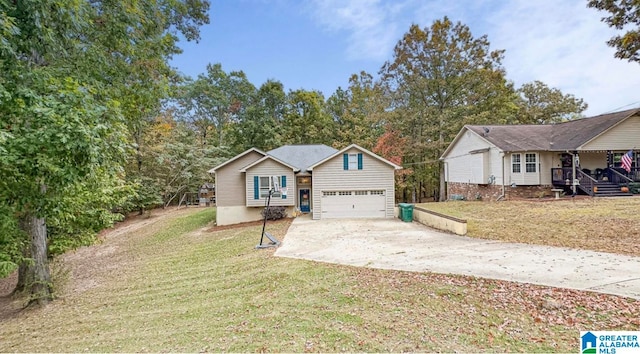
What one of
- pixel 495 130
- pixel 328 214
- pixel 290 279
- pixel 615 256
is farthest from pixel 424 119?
pixel 290 279

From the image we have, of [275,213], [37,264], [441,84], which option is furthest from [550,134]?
[37,264]

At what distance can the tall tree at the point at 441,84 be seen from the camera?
25328 mm

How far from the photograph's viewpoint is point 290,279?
7.22 metres

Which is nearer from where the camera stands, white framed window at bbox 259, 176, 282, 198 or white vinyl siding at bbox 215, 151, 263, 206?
white framed window at bbox 259, 176, 282, 198

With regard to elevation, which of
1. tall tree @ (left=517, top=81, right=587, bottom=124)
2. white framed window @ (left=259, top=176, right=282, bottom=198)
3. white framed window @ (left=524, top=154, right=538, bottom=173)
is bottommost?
white framed window @ (left=259, top=176, right=282, bottom=198)

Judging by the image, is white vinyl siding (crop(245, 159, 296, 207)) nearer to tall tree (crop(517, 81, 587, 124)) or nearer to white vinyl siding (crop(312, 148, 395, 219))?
white vinyl siding (crop(312, 148, 395, 219))

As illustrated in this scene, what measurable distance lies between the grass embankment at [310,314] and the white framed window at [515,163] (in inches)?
622

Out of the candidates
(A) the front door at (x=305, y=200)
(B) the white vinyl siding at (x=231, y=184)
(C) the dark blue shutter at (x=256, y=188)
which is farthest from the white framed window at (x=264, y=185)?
(A) the front door at (x=305, y=200)

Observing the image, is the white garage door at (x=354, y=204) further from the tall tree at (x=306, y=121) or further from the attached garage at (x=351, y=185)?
the tall tree at (x=306, y=121)

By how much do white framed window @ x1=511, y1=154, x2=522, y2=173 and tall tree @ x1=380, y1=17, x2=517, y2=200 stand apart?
7.16m

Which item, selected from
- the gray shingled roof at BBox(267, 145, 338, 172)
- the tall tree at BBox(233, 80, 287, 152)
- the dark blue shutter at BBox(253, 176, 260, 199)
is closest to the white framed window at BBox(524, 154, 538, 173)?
the gray shingled roof at BBox(267, 145, 338, 172)

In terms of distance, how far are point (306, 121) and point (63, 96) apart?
92.2 feet

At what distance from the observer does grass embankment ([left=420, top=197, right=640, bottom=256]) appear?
9211 mm

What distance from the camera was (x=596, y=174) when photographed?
19.0m
